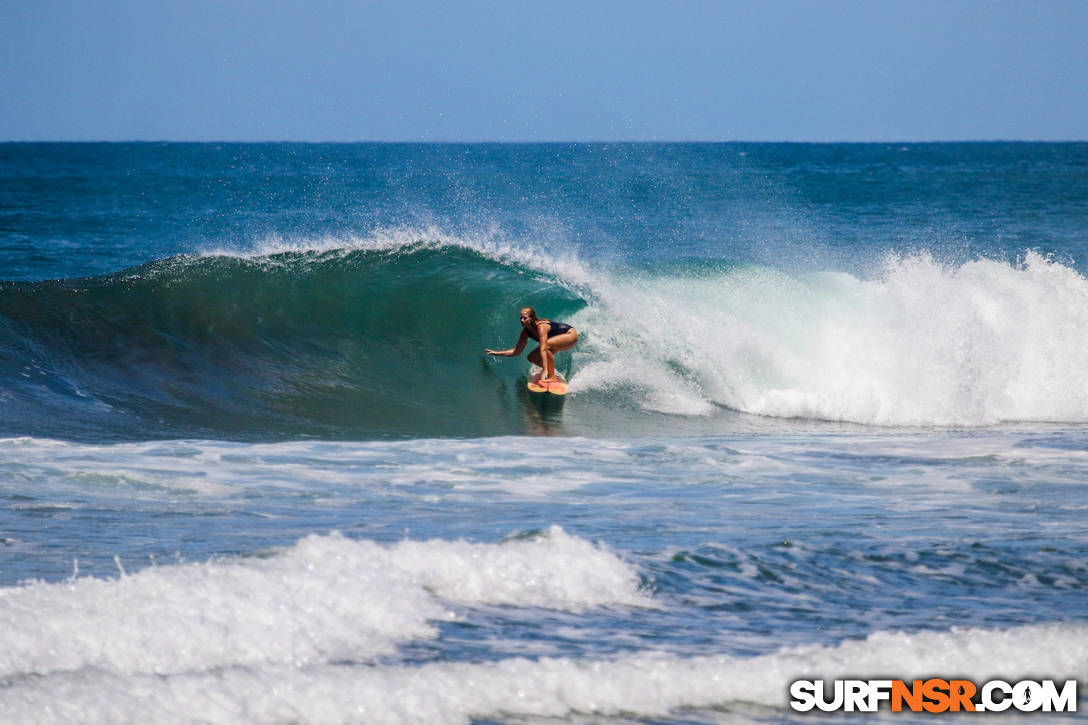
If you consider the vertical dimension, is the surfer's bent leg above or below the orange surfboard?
above

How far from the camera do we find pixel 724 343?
43.7 ft

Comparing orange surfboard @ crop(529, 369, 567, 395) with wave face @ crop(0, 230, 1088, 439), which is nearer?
wave face @ crop(0, 230, 1088, 439)

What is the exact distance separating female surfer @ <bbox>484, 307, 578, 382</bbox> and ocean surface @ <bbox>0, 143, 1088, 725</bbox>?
16.5 inches

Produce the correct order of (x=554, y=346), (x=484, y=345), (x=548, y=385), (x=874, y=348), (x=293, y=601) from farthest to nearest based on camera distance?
(x=484, y=345) < (x=874, y=348) < (x=554, y=346) < (x=548, y=385) < (x=293, y=601)

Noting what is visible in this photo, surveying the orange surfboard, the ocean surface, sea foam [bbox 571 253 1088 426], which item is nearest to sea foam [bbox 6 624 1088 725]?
the ocean surface

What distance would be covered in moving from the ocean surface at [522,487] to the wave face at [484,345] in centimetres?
5

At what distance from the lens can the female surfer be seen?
1214cm

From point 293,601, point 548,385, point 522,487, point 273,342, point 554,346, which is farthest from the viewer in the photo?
point 273,342

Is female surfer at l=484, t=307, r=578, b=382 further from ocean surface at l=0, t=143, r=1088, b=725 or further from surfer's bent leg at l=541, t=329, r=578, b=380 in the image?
ocean surface at l=0, t=143, r=1088, b=725

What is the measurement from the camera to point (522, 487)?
7.66m

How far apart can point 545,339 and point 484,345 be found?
2042 millimetres

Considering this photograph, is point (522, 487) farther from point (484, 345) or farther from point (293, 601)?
point (484, 345)

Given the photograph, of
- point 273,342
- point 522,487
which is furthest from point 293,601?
point 273,342

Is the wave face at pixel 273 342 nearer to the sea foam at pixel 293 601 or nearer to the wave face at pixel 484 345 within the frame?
the wave face at pixel 484 345
